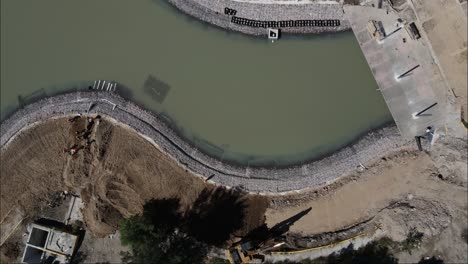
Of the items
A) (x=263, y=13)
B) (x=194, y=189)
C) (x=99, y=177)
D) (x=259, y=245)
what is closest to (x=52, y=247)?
(x=99, y=177)

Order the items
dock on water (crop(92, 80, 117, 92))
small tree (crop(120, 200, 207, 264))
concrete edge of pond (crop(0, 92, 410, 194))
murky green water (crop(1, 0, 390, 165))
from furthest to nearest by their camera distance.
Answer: dock on water (crop(92, 80, 117, 92))
murky green water (crop(1, 0, 390, 165))
concrete edge of pond (crop(0, 92, 410, 194))
small tree (crop(120, 200, 207, 264))

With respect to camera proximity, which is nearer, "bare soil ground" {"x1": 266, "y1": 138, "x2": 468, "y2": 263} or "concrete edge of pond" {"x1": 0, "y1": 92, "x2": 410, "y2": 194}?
"bare soil ground" {"x1": 266, "y1": 138, "x2": 468, "y2": 263}

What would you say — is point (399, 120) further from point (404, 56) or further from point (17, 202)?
point (17, 202)

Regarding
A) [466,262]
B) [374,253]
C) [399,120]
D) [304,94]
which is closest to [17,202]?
[304,94]

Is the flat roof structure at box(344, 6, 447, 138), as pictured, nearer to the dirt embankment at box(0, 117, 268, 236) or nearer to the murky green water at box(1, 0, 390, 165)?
the murky green water at box(1, 0, 390, 165)

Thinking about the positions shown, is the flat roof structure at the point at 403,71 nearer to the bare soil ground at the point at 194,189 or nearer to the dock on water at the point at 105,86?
the bare soil ground at the point at 194,189

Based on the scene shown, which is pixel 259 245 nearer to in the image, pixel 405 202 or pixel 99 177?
pixel 405 202

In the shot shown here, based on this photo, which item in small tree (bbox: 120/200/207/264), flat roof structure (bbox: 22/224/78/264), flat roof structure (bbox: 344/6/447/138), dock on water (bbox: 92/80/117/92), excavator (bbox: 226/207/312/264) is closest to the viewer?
small tree (bbox: 120/200/207/264)

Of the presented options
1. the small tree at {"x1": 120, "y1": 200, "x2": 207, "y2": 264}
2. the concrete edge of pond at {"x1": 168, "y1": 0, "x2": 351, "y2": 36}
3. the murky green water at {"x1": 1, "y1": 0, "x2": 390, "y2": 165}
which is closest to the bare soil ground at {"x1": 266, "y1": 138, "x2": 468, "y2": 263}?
the murky green water at {"x1": 1, "y1": 0, "x2": 390, "y2": 165}
